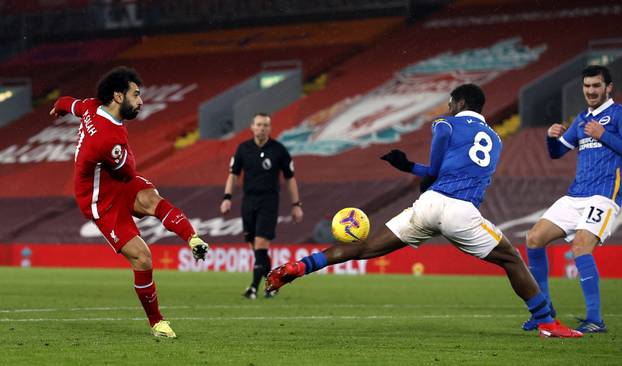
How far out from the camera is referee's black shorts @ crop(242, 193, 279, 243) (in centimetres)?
1548

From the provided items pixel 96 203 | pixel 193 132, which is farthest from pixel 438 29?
pixel 96 203

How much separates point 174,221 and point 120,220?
1.38 ft

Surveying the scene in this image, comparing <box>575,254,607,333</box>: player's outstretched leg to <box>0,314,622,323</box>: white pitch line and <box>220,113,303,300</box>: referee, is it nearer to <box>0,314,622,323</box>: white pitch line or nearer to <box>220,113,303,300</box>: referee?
<box>0,314,622,323</box>: white pitch line

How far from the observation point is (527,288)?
31.6 ft

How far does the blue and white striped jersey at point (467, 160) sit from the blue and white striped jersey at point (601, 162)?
1.33 meters

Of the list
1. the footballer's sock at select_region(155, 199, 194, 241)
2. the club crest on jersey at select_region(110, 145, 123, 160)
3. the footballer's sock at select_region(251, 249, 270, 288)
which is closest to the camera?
the club crest on jersey at select_region(110, 145, 123, 160)

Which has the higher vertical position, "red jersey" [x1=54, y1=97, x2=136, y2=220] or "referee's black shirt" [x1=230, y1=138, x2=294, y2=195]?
"red jersey" [x1=54, y1=97, x2=136, y2=220]

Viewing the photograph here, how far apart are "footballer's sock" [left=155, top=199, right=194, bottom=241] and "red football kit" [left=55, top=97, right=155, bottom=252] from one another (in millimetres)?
233

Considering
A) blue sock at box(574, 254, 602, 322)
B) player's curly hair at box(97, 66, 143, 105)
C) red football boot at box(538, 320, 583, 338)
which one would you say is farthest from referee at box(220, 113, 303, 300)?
red football boot at box(538, 320, 583, 338)

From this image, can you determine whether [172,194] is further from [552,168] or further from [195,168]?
[552,168]

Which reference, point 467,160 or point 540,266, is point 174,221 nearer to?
point 467,160

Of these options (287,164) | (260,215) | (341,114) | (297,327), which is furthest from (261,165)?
(341,114)

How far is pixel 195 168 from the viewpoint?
32.7 meters

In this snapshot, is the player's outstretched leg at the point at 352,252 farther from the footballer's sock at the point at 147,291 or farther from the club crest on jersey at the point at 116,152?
the club crest on jersey at the point at 116,152
